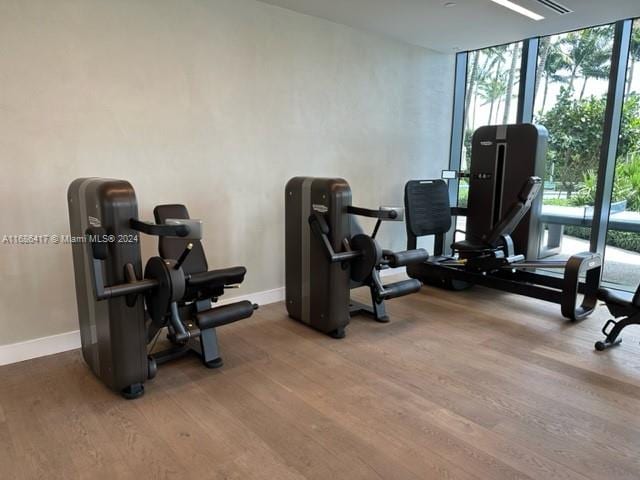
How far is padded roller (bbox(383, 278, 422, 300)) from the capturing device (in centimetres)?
353

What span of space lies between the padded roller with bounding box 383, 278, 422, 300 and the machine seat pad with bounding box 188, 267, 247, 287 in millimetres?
1232

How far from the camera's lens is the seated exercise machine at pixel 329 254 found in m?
3.16

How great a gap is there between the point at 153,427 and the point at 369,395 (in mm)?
1154

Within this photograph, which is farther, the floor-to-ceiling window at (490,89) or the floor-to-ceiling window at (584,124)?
the floor-to-ceiling window at (490,89)

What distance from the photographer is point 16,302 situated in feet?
9.41

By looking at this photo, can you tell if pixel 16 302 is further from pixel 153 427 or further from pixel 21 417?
pixel 153 427

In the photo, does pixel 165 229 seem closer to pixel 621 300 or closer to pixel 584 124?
pixel 621 300

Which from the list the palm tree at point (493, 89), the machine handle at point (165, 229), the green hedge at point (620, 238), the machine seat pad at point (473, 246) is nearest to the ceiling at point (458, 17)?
the palm tree at point (493, 89)

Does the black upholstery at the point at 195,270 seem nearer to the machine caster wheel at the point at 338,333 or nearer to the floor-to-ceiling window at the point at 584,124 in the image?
the machine caster wheel at the point at 338,333

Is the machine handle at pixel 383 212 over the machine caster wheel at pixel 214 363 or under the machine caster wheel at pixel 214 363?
over

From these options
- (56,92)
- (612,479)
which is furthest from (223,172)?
(612,479)

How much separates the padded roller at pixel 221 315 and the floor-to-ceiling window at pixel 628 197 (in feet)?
12.2

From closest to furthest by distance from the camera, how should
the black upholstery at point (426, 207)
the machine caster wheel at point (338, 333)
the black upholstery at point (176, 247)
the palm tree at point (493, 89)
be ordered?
the black upholstery at point (176, 247), the machine caster wheel at point (338, 333), the black upholstery at point (426, 207), the palm tree at point (493, 89)

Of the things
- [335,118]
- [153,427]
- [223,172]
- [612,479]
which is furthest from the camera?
[335,118]
